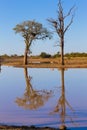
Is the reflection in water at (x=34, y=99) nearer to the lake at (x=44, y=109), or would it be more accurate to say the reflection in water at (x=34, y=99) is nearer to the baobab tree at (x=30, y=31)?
the lake at (x=44, y=109)

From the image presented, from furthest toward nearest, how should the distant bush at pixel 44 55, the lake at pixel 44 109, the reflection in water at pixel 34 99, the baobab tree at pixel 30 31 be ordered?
the distant bush at pixel 44 55 < the baobab tree at pixel 30 31 < the reflection in water at pixel 34 99 < the lake at pixel 44 109

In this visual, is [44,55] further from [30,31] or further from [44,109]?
[44,109]

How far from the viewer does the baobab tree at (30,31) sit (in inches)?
1622

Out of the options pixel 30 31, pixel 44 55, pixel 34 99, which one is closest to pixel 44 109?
pixel 34 99

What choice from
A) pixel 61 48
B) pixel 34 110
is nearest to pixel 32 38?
pixel 61 48

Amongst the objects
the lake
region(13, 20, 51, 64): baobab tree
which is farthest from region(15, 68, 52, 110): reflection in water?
region(13, 20, 51, 64): baobab tree

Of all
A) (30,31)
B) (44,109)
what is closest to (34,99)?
(44,109)

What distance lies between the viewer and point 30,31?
41.2m

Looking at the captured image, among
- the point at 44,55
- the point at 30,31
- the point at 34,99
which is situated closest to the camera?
the point at 34,99

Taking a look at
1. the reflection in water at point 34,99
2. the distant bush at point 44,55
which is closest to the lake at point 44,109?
the reflection in water at point 34,99

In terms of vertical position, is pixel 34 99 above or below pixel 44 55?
below

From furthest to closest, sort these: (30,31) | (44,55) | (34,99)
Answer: (44,55) < (30,31) < (34,99)

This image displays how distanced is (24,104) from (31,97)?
193 cm

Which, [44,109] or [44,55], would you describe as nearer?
[44,109]
